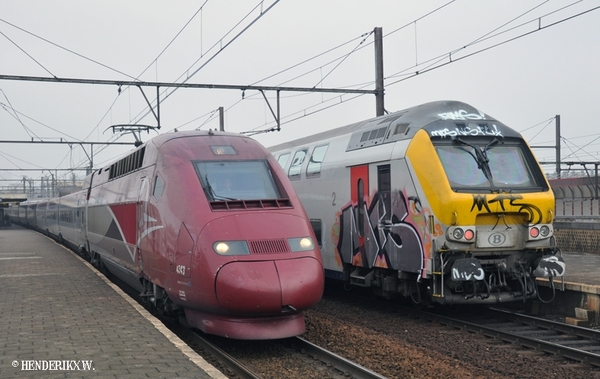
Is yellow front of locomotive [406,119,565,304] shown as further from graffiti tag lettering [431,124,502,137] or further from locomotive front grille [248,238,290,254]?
locomotive front grille [248,238,290,254]

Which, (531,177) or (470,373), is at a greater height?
(531,177)

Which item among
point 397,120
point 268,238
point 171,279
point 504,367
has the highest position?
point 397,120

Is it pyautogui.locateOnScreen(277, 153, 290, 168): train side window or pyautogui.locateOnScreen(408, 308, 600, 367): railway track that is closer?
pyautogui.locateOnScreen(408, 308, 600, 367): railway track

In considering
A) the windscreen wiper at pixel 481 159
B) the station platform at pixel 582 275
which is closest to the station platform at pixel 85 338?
the windscreen wiper at pixel 481 159

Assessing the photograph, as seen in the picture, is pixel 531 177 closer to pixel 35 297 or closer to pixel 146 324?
pixel 146 324

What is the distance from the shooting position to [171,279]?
9234 millimetres

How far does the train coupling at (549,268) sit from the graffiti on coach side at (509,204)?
2.13 feet

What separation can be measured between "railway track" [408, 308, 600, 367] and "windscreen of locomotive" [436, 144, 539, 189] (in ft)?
7.55

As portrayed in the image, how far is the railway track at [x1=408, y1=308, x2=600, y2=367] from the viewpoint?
872 centimetres

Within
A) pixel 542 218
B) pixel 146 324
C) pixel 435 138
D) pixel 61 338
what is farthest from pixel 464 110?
pixel 61 338

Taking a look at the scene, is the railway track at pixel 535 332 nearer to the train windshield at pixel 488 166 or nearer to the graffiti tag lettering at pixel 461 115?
the train windshield at pixel 488 166

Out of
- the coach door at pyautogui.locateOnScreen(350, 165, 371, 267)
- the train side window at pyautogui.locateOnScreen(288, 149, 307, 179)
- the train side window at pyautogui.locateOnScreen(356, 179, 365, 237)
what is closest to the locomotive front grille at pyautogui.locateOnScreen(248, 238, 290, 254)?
the coach door at pyautogui.locateOnScreen(350, 165, 371, 267)

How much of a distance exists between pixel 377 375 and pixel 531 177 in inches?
210

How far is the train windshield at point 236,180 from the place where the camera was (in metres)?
9.34
